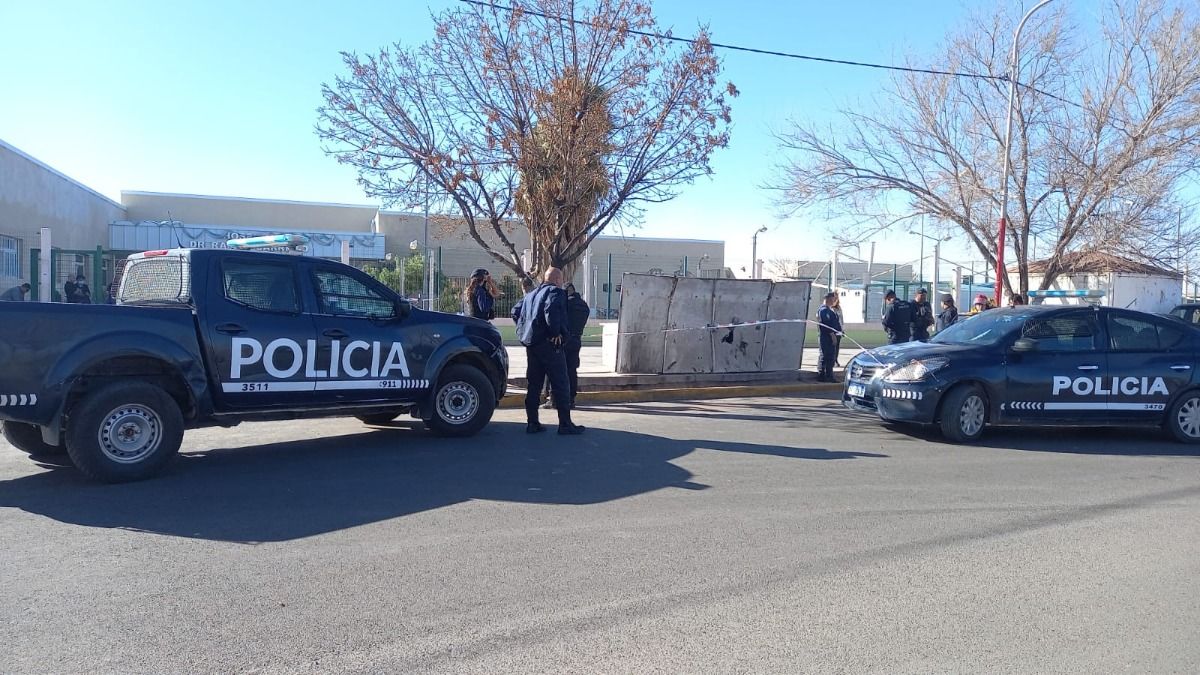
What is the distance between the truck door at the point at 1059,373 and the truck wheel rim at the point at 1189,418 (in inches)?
39.6

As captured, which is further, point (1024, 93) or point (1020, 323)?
point (1024, 93)

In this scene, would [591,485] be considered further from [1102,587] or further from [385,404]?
[1102,587]

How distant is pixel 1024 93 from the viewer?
18.4m

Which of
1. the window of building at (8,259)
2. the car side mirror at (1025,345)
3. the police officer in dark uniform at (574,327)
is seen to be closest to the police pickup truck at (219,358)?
the police officer in dark uniform at (574,327)

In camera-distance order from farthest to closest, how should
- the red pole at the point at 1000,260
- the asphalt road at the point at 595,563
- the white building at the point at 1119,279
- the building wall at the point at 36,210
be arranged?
the building wall at the point at 36,210, the white building at the point at 1119,279, the red pole at the point at 1000,260, the asphalt road at the point at 595,563

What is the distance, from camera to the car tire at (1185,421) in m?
10.5

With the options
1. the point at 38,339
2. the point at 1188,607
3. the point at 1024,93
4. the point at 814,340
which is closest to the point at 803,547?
the point at 1188,607

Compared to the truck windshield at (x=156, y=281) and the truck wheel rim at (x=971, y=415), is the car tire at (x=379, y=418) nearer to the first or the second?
the truck windshield at (x=156, y=281)

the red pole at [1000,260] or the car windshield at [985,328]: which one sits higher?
the red pole at [1000,260]

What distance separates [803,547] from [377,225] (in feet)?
129

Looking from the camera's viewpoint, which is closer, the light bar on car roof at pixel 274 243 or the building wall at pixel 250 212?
the light bar on car roof at pixel 274 243

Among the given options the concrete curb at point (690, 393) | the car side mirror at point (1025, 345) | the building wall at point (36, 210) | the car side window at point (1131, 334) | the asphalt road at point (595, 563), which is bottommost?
the asphalt road at point (595, 563)

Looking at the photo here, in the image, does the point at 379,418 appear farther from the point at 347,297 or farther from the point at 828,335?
the point at 828,335

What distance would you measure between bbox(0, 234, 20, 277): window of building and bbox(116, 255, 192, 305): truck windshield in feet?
52.7
